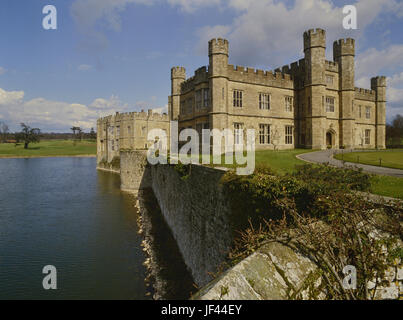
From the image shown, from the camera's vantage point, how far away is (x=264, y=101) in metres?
24.0

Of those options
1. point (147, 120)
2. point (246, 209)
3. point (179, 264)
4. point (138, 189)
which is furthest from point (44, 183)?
point (246, 209)

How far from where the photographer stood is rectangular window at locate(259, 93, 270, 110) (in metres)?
23.9

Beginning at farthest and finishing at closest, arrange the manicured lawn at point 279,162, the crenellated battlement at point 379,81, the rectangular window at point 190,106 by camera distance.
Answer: the crenellated battlement at point 379,81 → the rectangular window at point 190,106 → the manicured lawn at point 279,162

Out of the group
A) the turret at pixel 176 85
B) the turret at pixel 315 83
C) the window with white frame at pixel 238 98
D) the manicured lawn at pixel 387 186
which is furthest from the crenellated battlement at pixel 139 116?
the manicured lawn at pixel 387 186

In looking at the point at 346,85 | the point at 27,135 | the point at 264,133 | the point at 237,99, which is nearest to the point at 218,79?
the point at 237,99

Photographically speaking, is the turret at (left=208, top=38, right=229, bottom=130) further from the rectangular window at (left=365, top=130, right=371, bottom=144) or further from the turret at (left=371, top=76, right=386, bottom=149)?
the turret at (left=371, top=76, right=386, bottom=149)

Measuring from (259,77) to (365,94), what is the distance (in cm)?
1801

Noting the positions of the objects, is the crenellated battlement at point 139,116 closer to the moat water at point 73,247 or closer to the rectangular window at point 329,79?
the moat water at point 73,247

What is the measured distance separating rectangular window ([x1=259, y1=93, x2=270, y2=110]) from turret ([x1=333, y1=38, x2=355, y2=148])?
937 cm

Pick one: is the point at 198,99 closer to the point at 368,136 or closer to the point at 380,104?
the point at 368,136

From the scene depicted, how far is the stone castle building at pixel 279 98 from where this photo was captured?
21.5 metres

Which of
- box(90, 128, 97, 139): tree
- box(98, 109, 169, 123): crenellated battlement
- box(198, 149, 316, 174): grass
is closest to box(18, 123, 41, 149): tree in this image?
box(90, 128, 97, 139): tree
